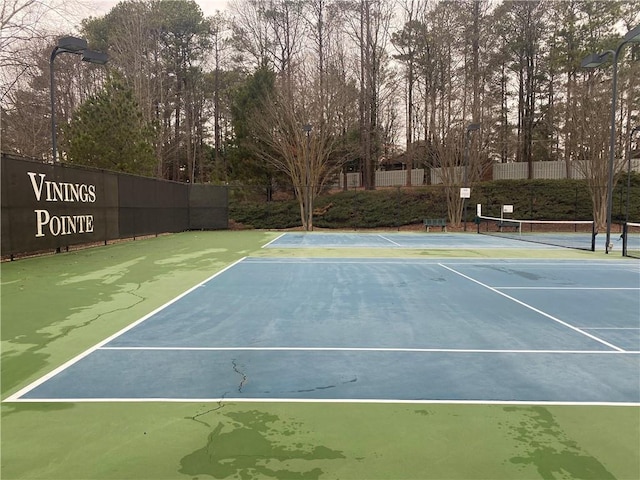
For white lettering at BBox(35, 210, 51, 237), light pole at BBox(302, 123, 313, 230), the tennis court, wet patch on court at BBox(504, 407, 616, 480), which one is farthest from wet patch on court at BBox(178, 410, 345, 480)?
light pole at BBox(302, 123, 313, 230)

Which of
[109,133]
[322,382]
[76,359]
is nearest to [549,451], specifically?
[322,382]

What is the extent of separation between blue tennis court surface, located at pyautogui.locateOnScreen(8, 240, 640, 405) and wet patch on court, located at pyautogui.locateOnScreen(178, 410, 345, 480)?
462 millimetres

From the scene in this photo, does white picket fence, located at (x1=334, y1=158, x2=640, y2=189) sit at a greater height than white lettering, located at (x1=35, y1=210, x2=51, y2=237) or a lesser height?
greater

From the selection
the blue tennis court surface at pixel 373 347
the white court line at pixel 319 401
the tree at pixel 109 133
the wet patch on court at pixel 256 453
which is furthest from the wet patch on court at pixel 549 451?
the tree at pixel 109 133

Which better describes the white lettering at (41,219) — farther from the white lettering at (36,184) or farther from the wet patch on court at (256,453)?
the wet patch on court at (256,453)

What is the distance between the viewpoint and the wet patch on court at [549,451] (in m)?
2.42

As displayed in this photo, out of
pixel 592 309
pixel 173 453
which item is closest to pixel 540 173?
pixel 592 309

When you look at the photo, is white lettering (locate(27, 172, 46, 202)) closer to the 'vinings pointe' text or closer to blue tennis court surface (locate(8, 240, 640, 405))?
the 'vinings pointe' text

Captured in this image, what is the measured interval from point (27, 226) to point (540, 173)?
35474mm

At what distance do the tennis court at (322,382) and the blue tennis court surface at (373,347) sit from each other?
0.08 feet

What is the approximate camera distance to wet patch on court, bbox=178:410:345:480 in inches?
94.5

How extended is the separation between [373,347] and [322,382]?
3.65 feet

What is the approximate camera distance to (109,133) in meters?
18.0

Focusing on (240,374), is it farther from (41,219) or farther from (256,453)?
(41,219)
